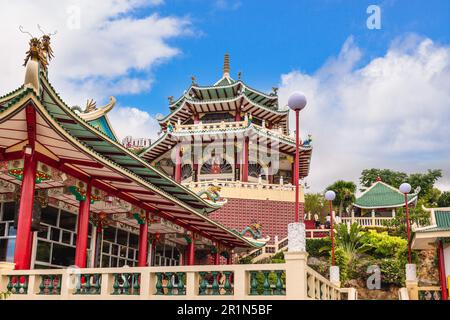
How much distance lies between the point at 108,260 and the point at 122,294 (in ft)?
27.9

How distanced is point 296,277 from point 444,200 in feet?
166

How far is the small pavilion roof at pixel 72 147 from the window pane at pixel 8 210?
7.22ft

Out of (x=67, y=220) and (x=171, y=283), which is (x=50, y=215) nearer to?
(x=67, y=220)

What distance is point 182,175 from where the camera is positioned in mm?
41281

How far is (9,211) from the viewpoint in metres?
13.0

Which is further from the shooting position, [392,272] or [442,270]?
[392,272]

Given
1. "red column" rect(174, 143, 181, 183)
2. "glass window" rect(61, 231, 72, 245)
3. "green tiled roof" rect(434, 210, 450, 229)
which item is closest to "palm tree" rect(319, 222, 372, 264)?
"green tiled roof" rect(434, 210, 450, 229)

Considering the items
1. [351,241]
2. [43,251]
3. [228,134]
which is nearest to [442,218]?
[351,241]

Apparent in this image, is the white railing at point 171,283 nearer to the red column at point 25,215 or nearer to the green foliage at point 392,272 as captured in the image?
the red column at point 25,215

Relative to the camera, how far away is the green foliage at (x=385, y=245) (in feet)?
98.7

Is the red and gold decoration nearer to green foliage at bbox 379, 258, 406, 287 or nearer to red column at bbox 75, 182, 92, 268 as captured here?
red column at bbox 75, 182, 92, 268

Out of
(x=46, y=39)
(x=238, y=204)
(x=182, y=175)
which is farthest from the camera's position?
(x=182, y=175)

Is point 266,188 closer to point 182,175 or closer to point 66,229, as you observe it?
point 182,175
